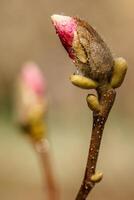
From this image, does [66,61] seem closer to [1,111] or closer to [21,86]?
[1,111]

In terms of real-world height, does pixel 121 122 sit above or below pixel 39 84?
below

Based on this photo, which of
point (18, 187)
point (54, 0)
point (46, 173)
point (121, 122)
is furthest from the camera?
point (54, 0)

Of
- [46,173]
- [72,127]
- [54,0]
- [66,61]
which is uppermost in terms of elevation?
[46,173]

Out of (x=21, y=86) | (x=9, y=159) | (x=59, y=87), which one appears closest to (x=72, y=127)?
(x=59, y=87)

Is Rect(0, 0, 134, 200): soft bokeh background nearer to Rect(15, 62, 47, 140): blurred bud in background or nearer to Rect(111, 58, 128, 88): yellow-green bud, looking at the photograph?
Rect(15, 62, 47, 140): blurred bud in background

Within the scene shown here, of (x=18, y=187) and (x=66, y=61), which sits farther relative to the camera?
(x=66, y=61)

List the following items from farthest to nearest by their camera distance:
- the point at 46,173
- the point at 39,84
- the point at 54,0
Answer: the point at 54,0, the point at 39,84, the point at 46,173

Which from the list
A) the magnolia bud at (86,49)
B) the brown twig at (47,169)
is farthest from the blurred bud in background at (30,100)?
Answer: the magnolia bud at (86,49)
